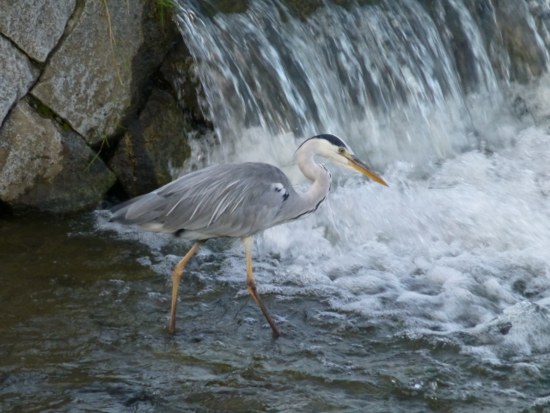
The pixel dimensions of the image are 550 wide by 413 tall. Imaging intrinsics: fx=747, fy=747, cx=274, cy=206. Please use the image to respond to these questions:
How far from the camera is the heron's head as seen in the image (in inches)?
187

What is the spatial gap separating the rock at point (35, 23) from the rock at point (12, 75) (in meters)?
0.06

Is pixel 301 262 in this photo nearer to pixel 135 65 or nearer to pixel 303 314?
pixel 303 314

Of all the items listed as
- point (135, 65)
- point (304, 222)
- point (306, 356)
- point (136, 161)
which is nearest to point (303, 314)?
point (306, 356)

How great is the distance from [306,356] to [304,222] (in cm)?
194

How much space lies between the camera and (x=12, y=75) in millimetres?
5402

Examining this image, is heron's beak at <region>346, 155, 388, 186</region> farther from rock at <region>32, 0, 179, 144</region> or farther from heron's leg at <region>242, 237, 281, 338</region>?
rock at <region>32, 0, 179, 144</region>

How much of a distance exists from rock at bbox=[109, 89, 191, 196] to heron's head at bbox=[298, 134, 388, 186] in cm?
163

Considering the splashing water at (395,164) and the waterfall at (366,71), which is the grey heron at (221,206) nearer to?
the splashing water at (395,164)

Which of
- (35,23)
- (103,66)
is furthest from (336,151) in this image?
(35,23)

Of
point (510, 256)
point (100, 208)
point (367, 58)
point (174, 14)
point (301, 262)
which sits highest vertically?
point (174, 14)

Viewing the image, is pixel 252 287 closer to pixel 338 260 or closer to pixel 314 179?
pixel 314 179

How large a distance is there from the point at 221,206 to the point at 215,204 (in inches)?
1.5

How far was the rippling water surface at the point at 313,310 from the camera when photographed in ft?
12.0

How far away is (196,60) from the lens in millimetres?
6035
